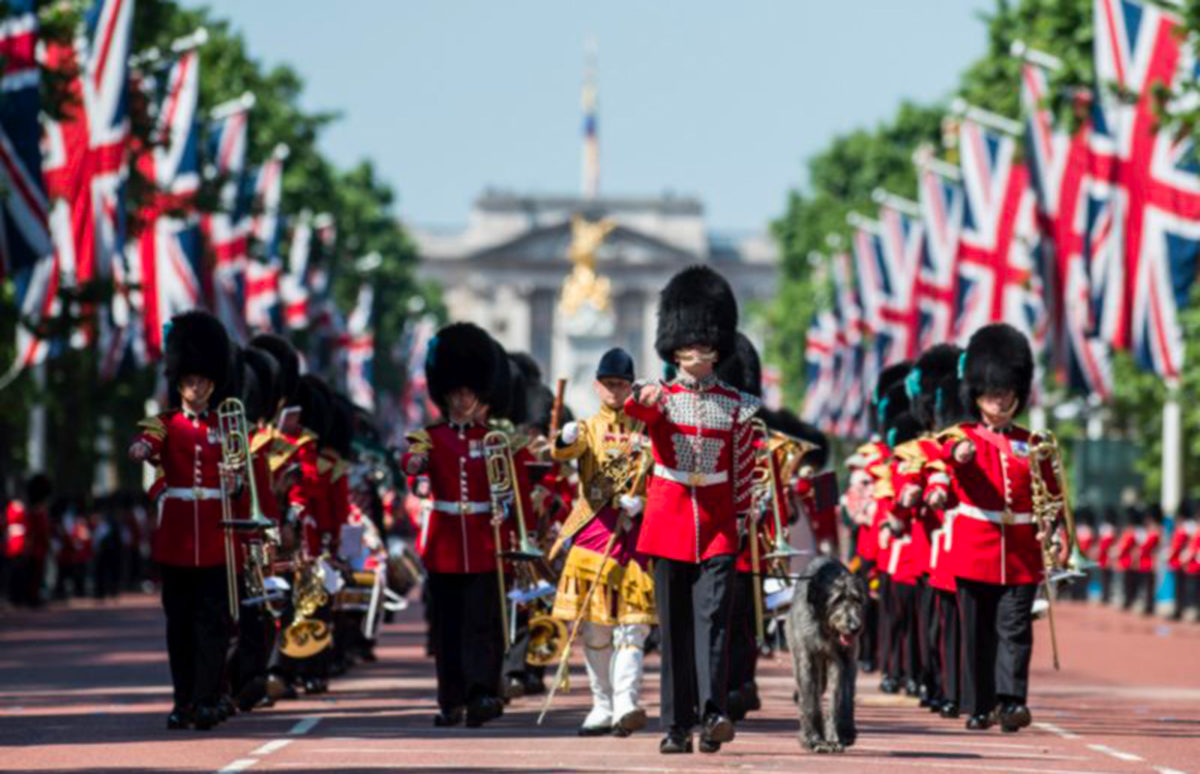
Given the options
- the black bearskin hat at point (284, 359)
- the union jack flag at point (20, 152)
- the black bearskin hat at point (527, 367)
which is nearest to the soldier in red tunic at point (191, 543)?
the black bearskin hat at point (284, 359)

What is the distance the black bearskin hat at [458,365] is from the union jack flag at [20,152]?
1110cm

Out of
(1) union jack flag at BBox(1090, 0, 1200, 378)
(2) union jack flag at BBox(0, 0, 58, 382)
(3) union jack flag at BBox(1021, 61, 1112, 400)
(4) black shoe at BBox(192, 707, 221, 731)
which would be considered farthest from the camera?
(3) union jack flag at BBox(1021, 61, 1112, 400)

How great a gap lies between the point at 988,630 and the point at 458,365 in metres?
3.19

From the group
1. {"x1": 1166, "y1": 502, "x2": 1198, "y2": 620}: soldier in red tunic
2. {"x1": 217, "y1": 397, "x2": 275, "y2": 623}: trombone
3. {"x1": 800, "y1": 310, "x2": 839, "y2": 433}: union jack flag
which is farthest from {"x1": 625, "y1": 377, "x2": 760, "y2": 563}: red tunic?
{"x1": 800, "y1": 310, "x2": 839, "y2": 433}: union jack flag

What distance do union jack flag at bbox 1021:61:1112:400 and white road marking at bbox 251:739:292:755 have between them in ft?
66.7

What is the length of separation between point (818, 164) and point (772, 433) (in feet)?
254

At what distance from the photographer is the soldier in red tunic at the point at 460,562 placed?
16.8m

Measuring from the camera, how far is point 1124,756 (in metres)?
15.2

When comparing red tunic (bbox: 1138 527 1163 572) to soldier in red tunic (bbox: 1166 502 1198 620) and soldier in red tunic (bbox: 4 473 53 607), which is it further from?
soldier in red tunic (bbox: 4 473 53 607)

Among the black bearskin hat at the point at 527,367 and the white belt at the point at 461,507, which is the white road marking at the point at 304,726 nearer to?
the white belt at the point at 461,507

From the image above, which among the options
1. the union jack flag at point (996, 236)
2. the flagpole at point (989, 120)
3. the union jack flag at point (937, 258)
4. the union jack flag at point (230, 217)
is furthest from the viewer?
the union jack flag at point (937, 258)

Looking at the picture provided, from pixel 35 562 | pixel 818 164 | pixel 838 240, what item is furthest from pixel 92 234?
pixel 818 164

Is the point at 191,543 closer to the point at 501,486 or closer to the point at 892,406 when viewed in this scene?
the point at 501,486

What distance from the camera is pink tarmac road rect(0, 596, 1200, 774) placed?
14.0 m
